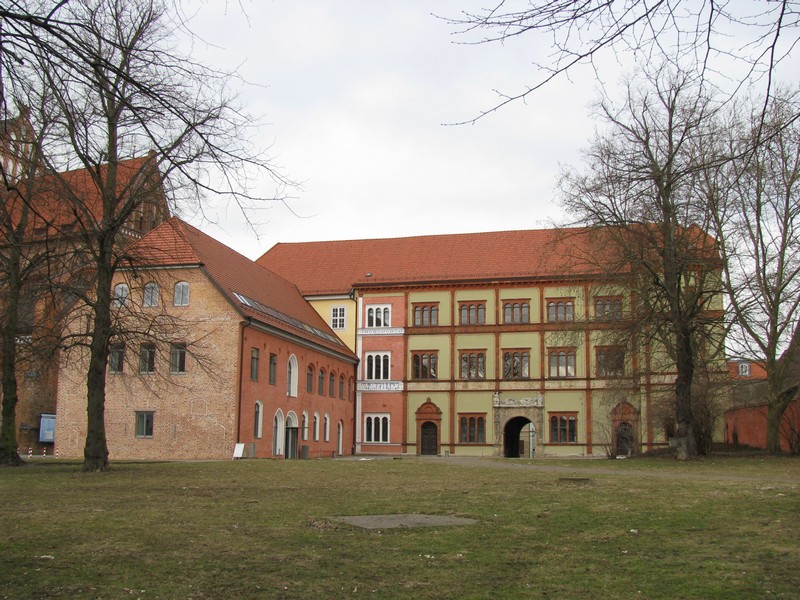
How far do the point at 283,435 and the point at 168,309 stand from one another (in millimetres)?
9481

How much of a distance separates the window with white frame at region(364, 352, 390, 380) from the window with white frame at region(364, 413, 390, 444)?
2.67 meters

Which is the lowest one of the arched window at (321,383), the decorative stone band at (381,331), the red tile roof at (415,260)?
the arched window at (321,383)

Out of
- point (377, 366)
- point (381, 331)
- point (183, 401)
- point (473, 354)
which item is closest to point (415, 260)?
point (381, 331)

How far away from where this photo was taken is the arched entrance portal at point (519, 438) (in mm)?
54644

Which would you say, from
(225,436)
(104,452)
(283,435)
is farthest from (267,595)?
(283,435)

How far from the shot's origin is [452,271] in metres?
56.4

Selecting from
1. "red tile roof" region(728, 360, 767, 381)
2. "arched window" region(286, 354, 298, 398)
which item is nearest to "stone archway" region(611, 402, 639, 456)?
"red tile roof" region(728, 360, 767, 381)

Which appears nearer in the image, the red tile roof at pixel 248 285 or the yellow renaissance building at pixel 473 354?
the red tile roof at pixel 248 285

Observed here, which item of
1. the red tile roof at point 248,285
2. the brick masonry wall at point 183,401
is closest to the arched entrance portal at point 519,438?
the red tile roof at point 248,285

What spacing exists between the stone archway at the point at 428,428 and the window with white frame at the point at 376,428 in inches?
91.2

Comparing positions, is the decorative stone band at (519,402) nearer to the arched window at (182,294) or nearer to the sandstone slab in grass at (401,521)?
the arched window at (182,294)

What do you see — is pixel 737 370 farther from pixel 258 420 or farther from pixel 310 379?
pixel 258 420

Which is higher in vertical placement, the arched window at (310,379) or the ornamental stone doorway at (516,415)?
the arched window at (310,379)

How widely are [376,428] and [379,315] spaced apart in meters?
7.85
